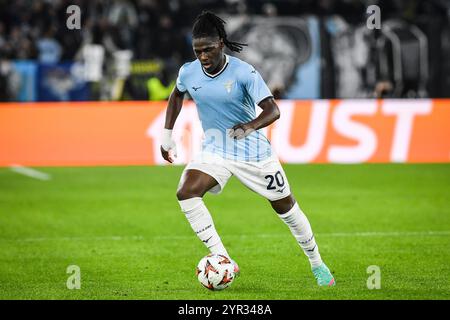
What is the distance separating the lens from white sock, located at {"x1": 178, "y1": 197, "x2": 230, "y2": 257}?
855 centimetres

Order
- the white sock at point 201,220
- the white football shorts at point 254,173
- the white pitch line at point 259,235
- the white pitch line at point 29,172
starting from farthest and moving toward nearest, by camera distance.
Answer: the white pitch line at point 29,172 → the white pitch line at point 259,235 → the white football shorts at point 254,173 → the white sock at point 201,220

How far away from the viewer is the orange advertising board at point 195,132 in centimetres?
1891

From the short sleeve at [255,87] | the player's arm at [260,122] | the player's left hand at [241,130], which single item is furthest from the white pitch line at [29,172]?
the player's left hand at [241,130]

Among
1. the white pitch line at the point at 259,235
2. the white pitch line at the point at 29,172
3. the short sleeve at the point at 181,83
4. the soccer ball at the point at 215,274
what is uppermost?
the short sleeve at the point at 181,83

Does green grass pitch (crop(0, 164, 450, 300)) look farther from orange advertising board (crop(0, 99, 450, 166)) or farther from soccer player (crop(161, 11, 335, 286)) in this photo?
soccer player (crop(161, 11, 335, 286))

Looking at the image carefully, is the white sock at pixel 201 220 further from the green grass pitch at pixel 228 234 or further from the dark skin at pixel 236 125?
the green grass pitch at pixel 228 234

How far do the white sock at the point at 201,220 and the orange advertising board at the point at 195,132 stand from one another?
392 inches

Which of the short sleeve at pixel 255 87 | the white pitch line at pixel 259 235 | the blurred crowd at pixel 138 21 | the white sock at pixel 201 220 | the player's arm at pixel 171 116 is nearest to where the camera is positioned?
the short sleeve at pixel 255 87

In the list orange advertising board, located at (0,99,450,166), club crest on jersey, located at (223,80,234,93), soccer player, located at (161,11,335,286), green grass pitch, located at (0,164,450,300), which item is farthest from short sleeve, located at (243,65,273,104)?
orange advertising board, located at (0,99,450,166)

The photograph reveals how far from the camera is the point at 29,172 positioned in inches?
741

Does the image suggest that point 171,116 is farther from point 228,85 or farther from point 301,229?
point 301,229

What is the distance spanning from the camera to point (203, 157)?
878 centimetres
